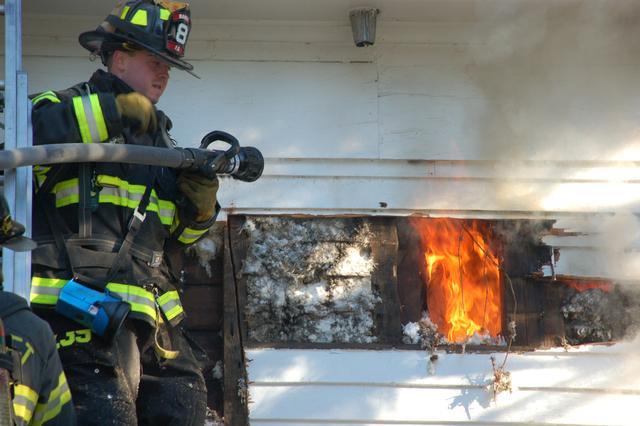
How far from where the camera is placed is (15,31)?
486 centimetres

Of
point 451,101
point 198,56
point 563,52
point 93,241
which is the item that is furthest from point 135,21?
point 563,52

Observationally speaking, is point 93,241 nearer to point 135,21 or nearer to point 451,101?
point 135,21

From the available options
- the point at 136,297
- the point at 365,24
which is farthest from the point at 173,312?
the point at 365,24

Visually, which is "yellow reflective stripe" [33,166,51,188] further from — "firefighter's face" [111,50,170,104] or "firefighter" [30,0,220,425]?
"firefighter's face" [111,50,170,104]

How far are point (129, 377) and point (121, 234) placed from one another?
2.09 ft

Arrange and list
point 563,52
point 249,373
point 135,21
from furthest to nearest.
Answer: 1. point 563,52
2. point 249,373
3. point 135,21

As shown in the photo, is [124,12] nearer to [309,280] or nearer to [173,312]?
[173,312]

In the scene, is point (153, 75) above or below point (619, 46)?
below

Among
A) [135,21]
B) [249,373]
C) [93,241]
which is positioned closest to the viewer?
[93,241]

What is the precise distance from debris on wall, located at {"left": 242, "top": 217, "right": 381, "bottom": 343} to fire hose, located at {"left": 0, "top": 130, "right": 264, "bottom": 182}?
127 centimetres

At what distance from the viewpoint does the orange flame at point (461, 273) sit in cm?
641

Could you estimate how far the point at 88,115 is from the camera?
4410mm

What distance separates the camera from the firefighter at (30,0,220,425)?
439 centimetres

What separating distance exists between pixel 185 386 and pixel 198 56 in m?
2.32
